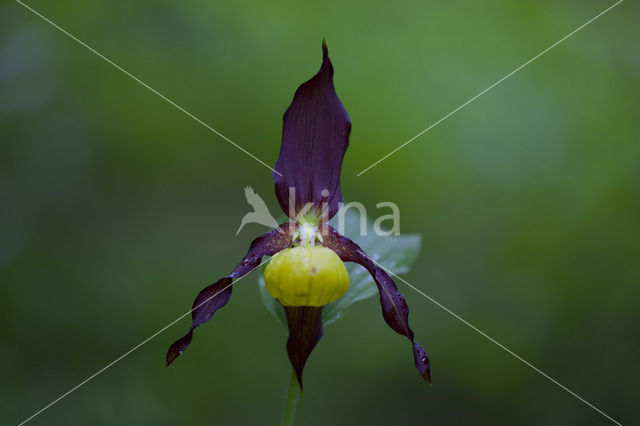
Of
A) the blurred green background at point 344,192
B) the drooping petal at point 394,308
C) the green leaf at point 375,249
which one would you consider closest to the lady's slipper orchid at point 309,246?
the drooping petal at point 394,308

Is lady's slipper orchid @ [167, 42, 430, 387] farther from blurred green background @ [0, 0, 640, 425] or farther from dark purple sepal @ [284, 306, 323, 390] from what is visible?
blurred green background @ [0, 0, 640, 425]

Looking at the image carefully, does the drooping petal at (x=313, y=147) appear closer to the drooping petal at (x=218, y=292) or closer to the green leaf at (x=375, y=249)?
the drooping petal at (x=218, y=292)

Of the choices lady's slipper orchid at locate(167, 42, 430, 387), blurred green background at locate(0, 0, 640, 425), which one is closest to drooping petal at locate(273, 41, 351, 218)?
lady's slipper orchid at locate(167, 42, 430, 387)

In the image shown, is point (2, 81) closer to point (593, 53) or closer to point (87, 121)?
point (87, 121)

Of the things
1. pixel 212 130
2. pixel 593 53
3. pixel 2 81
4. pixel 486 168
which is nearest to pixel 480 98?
pixel 486 168

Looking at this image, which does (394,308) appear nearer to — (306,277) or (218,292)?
(306,277)
